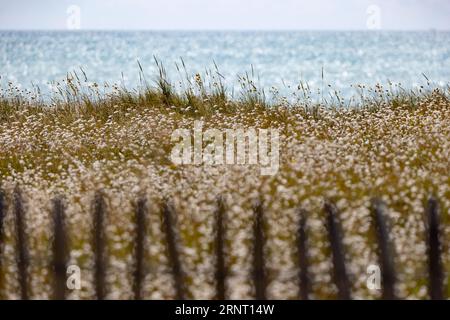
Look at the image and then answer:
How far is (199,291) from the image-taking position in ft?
14.5

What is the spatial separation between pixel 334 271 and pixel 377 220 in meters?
0.39

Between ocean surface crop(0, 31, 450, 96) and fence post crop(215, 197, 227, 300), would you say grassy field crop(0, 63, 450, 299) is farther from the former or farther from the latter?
ocean surface crop(0, 31, 450, 96)

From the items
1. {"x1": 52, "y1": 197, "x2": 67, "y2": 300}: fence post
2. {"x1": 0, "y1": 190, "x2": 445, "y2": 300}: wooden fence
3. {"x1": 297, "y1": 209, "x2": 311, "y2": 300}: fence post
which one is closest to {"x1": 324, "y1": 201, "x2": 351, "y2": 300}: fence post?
{"x1": 0, "y1": 190, "x2": 445, "y2": 300}: wooden fence

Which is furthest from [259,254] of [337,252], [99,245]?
[99,245]

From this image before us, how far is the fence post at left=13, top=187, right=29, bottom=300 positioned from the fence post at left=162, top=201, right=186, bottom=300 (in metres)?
0.89

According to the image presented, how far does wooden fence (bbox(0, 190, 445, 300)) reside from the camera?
429 centimetres

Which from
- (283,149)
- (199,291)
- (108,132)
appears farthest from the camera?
(108,132)

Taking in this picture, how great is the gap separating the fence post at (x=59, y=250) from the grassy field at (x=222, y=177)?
7 centimetres

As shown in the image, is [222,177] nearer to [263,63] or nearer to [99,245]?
[99,245]

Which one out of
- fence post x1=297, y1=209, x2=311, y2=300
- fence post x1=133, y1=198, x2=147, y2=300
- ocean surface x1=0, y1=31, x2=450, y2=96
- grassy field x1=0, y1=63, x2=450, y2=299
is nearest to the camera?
fence post x1=297, y1=209, x2=311, y2=300

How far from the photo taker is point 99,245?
444 centimetres
